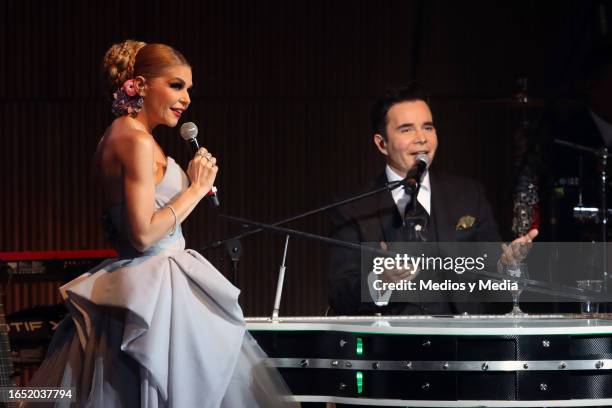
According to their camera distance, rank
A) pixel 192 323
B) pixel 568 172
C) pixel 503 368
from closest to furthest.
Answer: pixel 192 323 < pixel 503 368 < pixel 568 172

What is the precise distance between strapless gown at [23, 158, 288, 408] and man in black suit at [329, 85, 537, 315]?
3.76 ft

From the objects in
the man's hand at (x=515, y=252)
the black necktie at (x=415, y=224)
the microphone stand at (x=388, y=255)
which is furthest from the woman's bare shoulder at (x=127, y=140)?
the black necktie at (x=415, y=224)

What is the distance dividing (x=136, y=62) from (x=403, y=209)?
1466mm

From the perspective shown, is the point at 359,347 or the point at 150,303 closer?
the point at 150,303

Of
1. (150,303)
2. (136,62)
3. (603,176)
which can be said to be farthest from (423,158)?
(603,176)

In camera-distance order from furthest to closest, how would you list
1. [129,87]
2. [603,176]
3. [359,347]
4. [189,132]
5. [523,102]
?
1. [523,102]
2. [603,176]
3. [359,347]
4. [189,132]
5. [129,87]

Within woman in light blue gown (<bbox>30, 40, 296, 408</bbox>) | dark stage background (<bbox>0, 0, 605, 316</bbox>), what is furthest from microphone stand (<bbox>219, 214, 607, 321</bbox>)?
dark stage background (<bbox>0, 0, 605, 316</bbox>)

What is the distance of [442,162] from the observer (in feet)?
22.3

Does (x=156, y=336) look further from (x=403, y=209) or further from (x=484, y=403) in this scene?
(x=403, y=209)

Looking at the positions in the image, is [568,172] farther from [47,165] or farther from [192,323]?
[192,323]

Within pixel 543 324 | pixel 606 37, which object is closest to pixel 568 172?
pixel 606 37

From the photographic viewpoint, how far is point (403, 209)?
12.2 ft

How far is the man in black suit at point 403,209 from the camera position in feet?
11.8

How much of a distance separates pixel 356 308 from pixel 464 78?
11.7 feet
